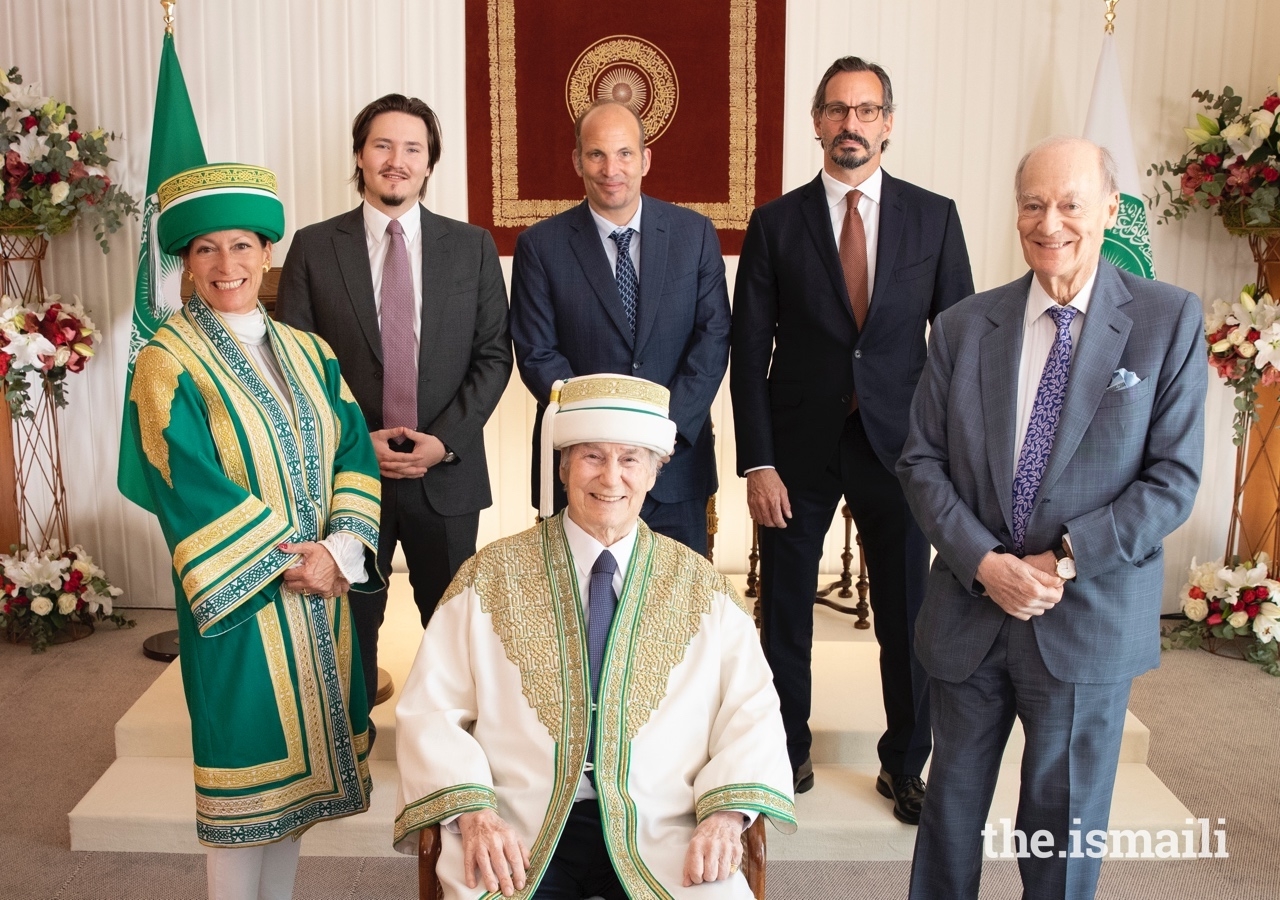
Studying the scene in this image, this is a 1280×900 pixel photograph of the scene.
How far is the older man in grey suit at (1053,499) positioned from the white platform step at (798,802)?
2.60 feet

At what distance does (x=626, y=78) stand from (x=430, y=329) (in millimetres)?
2355

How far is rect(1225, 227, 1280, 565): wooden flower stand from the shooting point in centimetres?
509

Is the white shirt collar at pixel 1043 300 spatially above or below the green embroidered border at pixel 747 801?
above

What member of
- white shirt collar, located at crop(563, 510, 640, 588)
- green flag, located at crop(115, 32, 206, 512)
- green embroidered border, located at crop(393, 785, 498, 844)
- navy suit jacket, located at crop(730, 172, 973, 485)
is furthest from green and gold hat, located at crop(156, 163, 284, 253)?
green flag, located at crop(115, 32, 206, 512)

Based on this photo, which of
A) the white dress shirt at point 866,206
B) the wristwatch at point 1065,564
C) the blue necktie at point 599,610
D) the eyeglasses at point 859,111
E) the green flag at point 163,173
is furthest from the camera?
the green flag at point 163,173

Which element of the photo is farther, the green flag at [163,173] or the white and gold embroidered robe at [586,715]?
the green flag at [163,173]

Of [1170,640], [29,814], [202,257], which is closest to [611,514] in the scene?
[202,257]

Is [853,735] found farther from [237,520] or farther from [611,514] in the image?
[237,520]

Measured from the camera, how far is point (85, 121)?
5.18 metres

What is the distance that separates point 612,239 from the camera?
10.6ft

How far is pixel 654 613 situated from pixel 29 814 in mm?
2402

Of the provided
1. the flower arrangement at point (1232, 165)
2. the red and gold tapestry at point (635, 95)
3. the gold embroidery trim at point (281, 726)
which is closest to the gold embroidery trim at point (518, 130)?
the red and gold tapestry at point (635, 95)

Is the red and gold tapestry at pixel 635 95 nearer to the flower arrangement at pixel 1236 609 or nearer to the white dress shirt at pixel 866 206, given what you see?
the white dress shirt at pixel 866 206

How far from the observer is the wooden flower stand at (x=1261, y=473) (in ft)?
16.7
